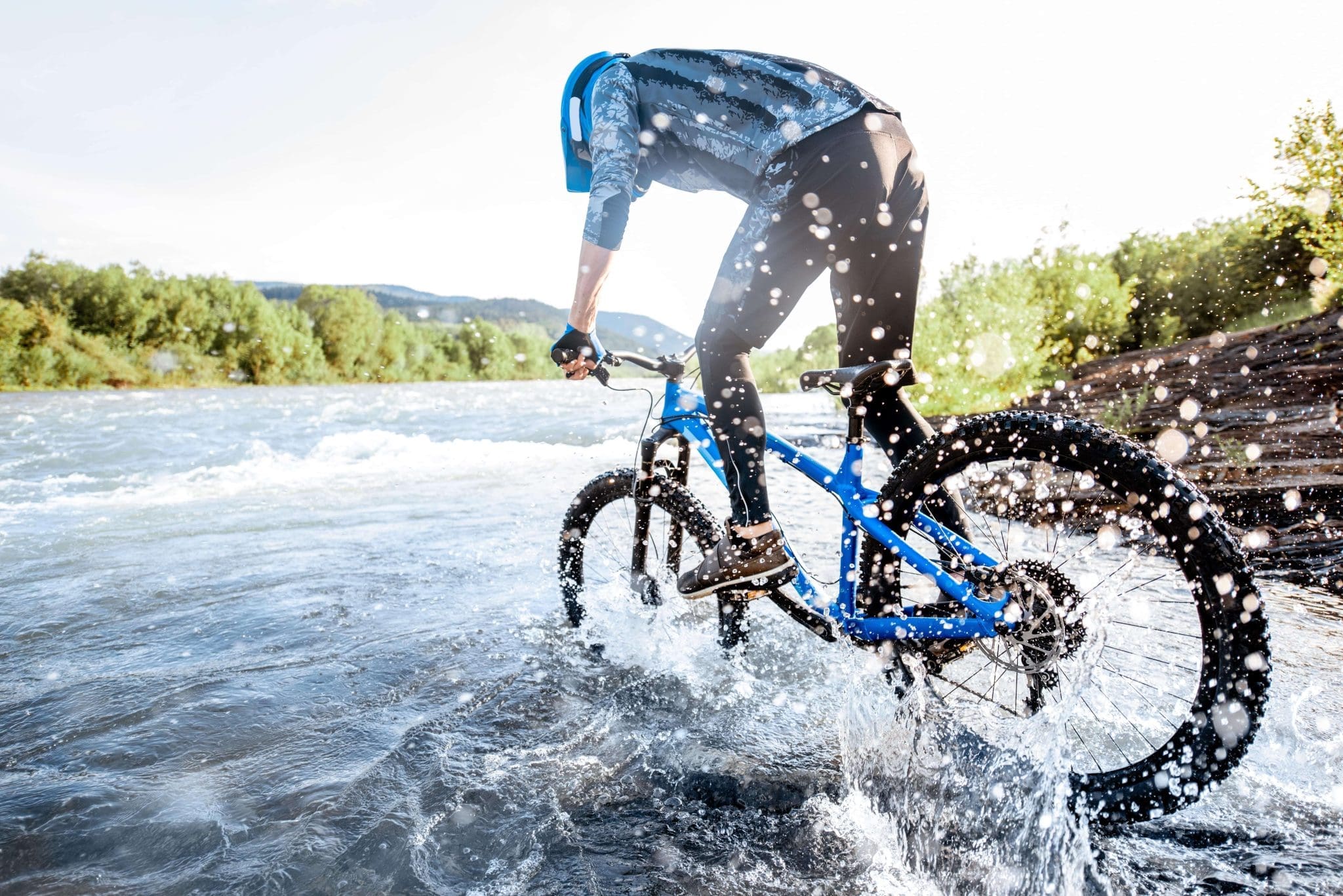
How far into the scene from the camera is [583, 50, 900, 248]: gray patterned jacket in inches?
91.4

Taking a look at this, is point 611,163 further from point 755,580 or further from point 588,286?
point 755,580

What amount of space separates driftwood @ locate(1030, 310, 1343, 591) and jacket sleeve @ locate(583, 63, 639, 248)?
4133 mm

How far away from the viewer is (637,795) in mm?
2088

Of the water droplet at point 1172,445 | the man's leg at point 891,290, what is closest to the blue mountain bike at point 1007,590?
the man's leg at point 891,290

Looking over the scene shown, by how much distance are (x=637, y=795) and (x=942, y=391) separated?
16942mm

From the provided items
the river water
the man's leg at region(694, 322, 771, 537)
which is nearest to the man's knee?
the man's leg at region(694, 322, 771, 537)

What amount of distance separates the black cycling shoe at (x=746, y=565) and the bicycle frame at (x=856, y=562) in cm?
15

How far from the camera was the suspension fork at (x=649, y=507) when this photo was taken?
10.5 ft

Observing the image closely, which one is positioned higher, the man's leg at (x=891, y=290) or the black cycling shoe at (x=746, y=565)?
the man's leg at (x=891, y=290)

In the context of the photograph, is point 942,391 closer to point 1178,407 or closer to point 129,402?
point 1178,407

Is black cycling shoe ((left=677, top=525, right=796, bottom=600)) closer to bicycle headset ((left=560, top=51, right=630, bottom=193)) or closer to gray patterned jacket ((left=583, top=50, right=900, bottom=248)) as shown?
gray patterned jacket ((left=583, top=50, right=900, bottom=248))

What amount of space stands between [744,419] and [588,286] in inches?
30.9

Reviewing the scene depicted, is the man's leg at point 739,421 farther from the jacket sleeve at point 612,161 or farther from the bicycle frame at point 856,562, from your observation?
the jacket sleeve at point 612,161

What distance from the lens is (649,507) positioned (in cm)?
332
